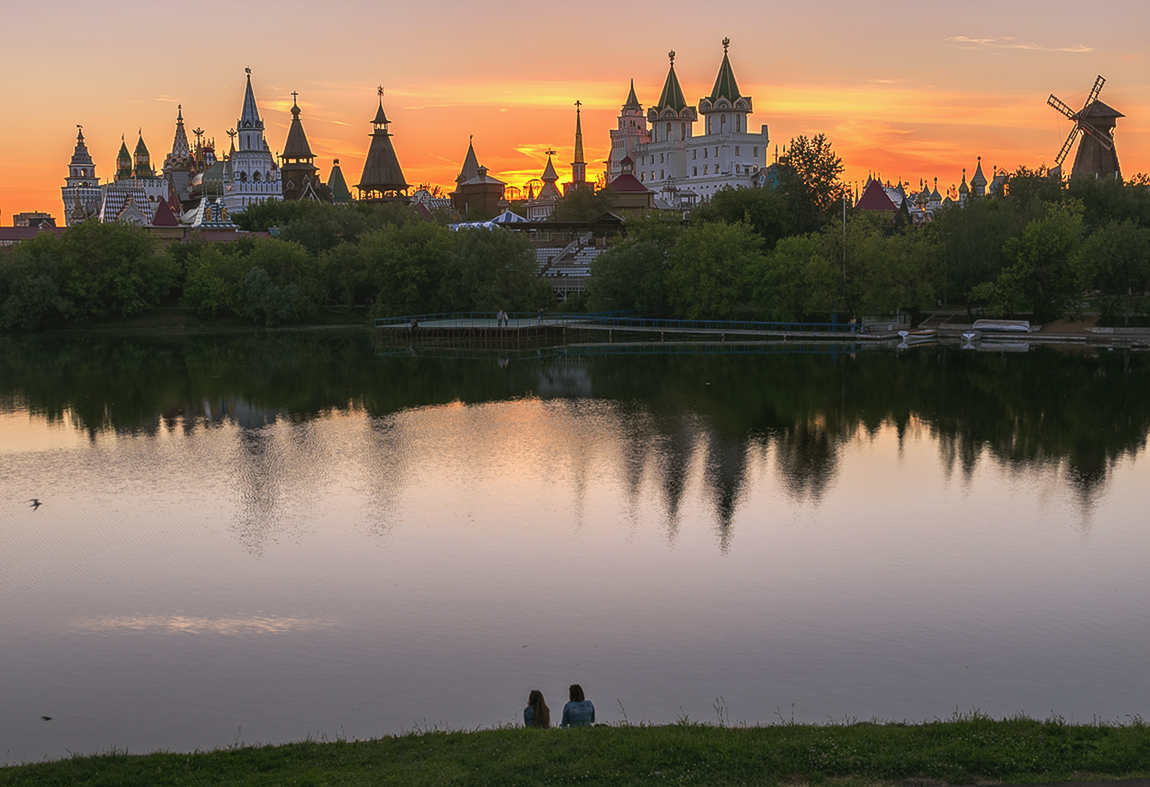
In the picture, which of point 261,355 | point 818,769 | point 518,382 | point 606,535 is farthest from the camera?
point 261,355

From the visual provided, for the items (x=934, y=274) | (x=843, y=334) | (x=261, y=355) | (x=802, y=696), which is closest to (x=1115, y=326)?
(x=934, y=274)

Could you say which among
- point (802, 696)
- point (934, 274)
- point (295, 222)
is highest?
point (295, 222)

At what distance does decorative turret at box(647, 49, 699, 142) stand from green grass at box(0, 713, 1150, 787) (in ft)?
465

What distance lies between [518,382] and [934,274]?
3175 cm

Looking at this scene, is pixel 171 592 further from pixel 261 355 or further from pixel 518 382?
pixel 261 355

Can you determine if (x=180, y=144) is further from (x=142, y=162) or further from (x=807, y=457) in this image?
(x=807, y=457)

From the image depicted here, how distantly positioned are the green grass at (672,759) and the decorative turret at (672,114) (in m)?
142

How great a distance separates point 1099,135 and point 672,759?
9696cm

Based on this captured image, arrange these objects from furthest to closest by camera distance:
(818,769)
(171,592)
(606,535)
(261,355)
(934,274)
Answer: (934,274), (261,355), (606,535), (171,592), (818,769)

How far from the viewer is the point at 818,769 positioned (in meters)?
10.2

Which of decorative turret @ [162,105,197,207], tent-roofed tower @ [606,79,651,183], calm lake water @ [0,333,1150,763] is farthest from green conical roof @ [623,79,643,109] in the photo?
calm lake water @ [0,333,1150,763]

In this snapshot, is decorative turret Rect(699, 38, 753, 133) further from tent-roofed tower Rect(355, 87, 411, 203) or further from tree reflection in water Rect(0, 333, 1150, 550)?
tree reflection in water Rect(0, 333, 1150, 550)

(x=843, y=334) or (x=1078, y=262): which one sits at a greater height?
(x=1078, y=262)

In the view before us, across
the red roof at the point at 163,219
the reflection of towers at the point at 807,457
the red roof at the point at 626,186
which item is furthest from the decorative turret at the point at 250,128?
the reflection of towers at the point at 807,457
